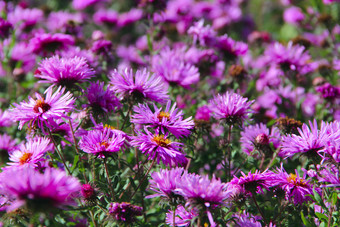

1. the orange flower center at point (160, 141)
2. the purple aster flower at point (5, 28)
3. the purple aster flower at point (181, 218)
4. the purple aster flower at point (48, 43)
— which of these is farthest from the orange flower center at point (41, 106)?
the purple aster flower at point (5, 28)

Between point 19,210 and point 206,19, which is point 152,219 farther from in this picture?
point 206,19

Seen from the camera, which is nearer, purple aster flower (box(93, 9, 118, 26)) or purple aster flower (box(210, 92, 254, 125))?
purple aster flower (box(210, 92, 254, 125))

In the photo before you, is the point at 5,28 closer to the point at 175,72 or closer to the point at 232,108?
the point at 175,72

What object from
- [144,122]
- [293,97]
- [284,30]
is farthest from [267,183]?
[284,30]

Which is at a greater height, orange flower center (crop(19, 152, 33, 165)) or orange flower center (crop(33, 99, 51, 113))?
orange flower center (crop(33, 99, 51, 113))

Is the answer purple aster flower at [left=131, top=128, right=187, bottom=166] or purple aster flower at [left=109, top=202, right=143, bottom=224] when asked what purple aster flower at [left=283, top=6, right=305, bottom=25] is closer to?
purple aster flower at [left=131, top=128, right=187, bottom=166]

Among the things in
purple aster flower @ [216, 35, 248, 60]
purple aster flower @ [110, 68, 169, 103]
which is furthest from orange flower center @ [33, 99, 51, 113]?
purple aster flower @ [216, 35, 248, 60]

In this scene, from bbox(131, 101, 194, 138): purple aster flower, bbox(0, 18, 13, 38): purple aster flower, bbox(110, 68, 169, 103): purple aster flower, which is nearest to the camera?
bbox(131, 101, 194, 138): purple aster flower

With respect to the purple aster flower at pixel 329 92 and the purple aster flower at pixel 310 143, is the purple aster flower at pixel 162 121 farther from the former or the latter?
the purple aster flower at pixel 329 92
